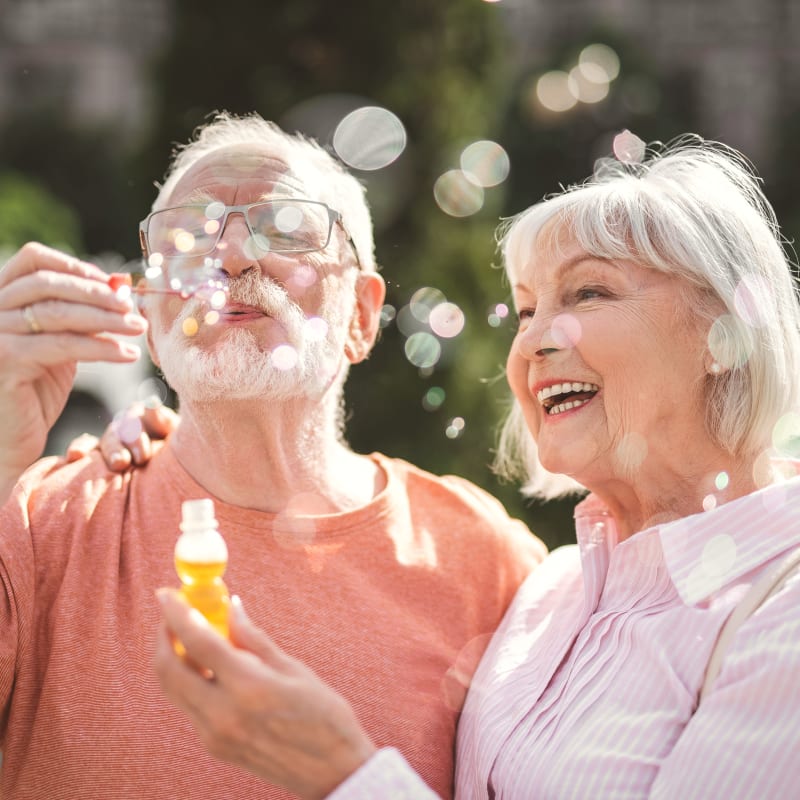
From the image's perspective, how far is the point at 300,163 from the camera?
308 cm

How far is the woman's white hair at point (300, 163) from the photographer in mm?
3090

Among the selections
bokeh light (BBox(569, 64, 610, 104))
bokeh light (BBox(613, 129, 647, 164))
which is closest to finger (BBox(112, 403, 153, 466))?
bokeh light (BBox(613, 129, 647, 164))

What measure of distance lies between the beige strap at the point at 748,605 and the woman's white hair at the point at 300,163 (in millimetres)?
1752

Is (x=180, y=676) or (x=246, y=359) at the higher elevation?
(x=246, y=359)

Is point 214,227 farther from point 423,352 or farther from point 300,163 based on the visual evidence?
point 423,352

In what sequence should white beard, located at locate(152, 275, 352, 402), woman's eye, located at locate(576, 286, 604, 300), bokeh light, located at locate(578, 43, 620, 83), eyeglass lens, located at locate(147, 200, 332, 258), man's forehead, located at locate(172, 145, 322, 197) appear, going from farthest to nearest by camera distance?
bokeh light, located at locate(578, 43, 620, 83) < man's forehead, located at locate(172, 145, 322, 197) < eyeglass lens, located at locate(147, 200, 332, 258) < white beard, located at locate(152, 275, 352, 402) < woman's eye, located at locate(576, 286, 604, 300)

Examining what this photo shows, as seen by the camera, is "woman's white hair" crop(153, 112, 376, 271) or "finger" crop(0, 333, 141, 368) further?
"woman's white hair" crop(153, 112, 376, 271)

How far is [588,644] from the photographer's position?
2367 millimetres

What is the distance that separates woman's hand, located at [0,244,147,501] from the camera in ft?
6.61

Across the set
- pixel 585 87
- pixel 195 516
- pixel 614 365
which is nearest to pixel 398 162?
pixel 614 365

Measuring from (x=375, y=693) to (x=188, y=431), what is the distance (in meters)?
0.99

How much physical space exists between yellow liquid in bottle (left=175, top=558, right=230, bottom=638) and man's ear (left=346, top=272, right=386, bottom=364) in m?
1.71

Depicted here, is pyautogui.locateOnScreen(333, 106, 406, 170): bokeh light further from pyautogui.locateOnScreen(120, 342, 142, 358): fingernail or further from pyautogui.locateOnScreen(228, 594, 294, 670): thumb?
pyautogui.locateOnScreen(228, 594, 294, 670): thumb

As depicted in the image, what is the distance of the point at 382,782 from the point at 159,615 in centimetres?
101
